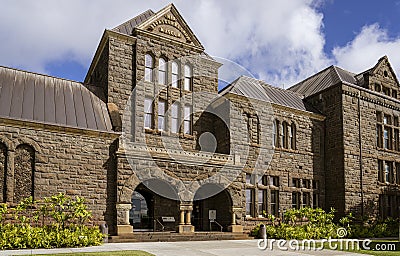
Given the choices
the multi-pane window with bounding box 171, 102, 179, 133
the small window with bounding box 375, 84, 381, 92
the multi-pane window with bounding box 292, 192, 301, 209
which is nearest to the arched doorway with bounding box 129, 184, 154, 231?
the multi-pane window with bounding box 171, 102, 179, 133

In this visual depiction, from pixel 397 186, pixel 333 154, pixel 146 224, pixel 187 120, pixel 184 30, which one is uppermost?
pixel 184 30

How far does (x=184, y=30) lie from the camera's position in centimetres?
2464

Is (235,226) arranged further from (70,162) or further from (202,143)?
(70,162)

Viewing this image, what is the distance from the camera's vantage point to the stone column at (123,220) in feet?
60.4

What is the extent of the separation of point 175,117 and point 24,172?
28.7 ft

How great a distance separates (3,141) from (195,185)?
8.91 metres

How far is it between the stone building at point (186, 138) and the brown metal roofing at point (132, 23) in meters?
0.13

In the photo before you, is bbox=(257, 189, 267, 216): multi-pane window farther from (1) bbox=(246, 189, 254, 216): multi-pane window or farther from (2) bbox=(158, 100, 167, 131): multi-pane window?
(2) bbox=(158, 100, 167, 131): multi-pane window

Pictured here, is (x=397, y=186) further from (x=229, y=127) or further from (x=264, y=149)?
(x=229, y=127)

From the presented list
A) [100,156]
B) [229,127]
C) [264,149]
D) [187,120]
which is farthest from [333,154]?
[100,156]

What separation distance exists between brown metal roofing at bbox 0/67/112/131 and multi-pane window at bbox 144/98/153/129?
224 cm

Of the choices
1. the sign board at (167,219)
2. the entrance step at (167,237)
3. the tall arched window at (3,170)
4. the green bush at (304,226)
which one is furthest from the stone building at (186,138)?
the green bush at (304,226)

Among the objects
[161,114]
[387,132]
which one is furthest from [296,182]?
[161,114]

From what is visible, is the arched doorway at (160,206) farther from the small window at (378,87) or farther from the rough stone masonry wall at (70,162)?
the small window at (378,87)
